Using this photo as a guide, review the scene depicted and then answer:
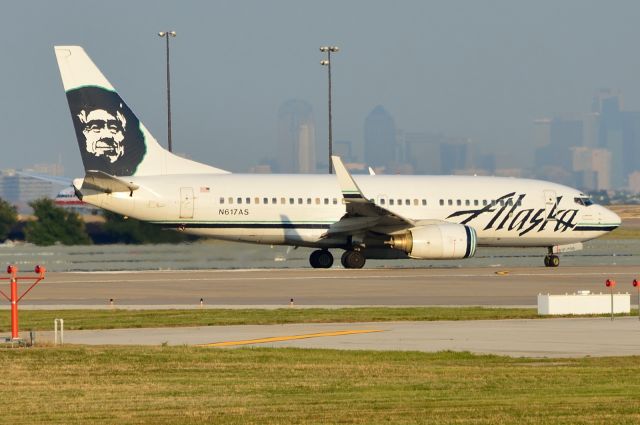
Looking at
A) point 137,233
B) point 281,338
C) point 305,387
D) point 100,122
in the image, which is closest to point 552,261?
point 137,233

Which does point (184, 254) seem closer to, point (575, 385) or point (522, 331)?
point (522, 331)

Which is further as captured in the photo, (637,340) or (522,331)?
(522,331)

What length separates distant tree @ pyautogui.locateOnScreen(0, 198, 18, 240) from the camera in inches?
2285

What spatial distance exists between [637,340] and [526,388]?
22.3 ft

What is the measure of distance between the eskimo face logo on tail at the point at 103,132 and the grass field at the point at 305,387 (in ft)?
84.8

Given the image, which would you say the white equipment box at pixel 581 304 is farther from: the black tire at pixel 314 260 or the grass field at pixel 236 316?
the black tire at pixel 314 260

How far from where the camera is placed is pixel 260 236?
48750mm

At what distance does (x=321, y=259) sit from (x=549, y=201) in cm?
920

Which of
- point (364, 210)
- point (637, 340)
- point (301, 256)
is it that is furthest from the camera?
point (301, 256)

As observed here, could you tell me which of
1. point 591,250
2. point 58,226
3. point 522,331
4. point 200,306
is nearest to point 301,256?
point 58,226

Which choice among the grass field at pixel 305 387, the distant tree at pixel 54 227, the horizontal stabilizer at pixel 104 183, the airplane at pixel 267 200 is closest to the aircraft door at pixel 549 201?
the airplane at pixel 267 200

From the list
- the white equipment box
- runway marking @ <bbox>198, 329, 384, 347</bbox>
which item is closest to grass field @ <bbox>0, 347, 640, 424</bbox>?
runway marking @ <bbox>198, 329, 384, 347</bbox>

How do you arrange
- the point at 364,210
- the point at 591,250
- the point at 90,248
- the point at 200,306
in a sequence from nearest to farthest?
the point at 200,306
the point at 364,210
the point at 90,248
the point at 591,250

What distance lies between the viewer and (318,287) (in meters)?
40.4
